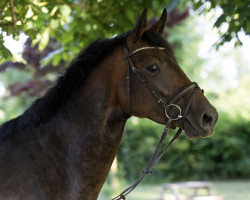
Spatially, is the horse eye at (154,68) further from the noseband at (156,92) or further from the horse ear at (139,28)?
the horse ear at (139,28)

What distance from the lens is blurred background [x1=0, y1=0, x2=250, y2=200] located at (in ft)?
12.3

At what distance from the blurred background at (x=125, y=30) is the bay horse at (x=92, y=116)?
0.48 m

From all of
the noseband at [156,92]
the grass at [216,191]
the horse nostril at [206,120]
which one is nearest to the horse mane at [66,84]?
the noseband at [156,92]

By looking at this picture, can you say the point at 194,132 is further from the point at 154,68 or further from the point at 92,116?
the point at 92,116

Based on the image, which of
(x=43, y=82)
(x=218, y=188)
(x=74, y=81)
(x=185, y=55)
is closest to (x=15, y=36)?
(x=74, y=81)

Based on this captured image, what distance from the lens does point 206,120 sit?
2.67m

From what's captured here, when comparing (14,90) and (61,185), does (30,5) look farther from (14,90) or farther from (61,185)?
(14,90)

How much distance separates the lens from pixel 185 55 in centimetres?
2144

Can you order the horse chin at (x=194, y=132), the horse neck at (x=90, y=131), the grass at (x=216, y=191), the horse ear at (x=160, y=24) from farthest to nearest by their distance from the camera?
the grass at (x=216, y=191) → the horse ear at (x=160, y=24) → the horse neck at (x=90, y=131) → the horse chin at (x=194, y=132)

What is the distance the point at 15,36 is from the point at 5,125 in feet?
2.91

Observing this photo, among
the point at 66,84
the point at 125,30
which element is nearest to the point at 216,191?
the point at 125,30

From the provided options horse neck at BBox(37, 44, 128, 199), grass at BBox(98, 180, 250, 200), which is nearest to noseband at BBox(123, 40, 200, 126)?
horse neck at BBox(37, 44, 128, 199)

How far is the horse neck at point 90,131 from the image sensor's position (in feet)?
8.97

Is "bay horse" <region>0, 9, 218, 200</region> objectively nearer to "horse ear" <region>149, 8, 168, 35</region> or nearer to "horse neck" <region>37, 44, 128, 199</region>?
"horse neck" <region>37, 44, 128, 199</region>
